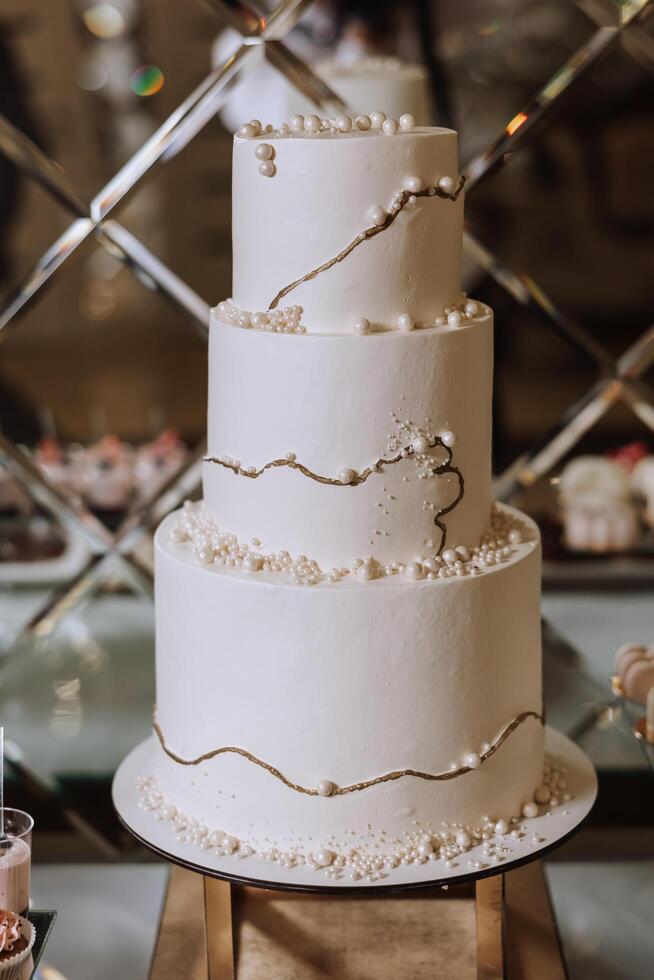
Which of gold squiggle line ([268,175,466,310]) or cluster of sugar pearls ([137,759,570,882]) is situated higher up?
gold squiggle line ([268,175,466,310])

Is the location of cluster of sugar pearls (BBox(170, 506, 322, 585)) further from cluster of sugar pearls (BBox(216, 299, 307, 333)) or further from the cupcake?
the cupcake

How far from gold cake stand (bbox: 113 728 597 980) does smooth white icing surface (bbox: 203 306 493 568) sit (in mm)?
369

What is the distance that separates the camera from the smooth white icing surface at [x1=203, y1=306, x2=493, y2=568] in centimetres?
146

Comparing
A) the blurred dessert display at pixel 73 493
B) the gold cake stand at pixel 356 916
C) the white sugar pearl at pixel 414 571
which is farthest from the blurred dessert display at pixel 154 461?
the white sugar pearl at pixel 414 571

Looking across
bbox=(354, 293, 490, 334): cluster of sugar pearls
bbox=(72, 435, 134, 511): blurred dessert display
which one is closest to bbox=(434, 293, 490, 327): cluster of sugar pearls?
bbox=(354, 293, 490, 334): cluster of sugar pearls

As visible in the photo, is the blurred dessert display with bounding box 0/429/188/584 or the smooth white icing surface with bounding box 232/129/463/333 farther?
→ the blurred dessert display with bounding box 0/429/188/584

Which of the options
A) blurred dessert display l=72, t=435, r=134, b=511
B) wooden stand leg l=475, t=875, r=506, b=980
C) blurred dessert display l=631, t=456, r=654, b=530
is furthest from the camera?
blurred dessert display l=72, t=435, r=134, b=511

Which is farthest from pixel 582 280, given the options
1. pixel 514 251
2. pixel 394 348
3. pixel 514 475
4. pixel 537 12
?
pixel 394 348

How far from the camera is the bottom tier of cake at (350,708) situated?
4.84ft

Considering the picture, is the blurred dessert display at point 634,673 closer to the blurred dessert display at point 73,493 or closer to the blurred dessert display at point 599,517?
the blurred dessert display at point 599,517

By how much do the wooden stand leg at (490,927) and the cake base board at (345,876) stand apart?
0.05 m

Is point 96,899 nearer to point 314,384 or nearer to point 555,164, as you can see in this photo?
point 314,384

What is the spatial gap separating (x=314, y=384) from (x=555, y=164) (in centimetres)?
352

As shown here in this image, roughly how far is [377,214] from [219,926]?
862 millimetres
